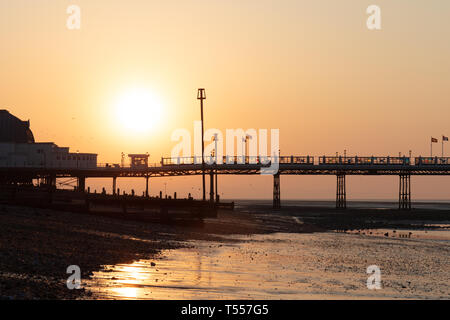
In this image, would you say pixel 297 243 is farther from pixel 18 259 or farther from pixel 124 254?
pixel 18 259

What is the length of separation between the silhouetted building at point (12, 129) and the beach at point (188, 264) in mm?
69598

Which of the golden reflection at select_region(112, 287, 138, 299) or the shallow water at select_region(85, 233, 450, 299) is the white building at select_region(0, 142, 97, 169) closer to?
the shallow water at select_region(85, 233, 450, 299)

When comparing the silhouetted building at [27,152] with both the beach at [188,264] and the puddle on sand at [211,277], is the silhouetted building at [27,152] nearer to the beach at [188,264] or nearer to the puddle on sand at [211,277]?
the beach at [188,264]

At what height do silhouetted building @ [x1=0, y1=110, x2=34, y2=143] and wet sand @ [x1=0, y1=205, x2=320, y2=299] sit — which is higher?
silhouetted building @ [x1=0, y1=110, x2=34, y2=143]

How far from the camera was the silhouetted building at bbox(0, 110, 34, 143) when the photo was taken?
358 ft

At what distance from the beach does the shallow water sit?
0.04 metres

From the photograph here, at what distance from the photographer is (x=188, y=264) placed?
27.6 metres

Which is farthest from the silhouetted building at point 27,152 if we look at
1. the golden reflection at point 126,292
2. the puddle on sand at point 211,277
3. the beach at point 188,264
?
the golden reflection at point 126,292

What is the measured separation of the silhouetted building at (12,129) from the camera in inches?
4299

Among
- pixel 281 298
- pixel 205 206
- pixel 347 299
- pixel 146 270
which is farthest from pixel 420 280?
pixel 205 206

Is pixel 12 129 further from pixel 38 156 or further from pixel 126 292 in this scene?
pixel 126 292

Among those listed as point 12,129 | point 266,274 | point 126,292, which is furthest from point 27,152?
point 126,292

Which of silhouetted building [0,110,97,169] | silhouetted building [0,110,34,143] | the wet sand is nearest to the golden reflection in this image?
the wet sand

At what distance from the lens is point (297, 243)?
42.4 metres
